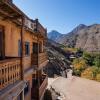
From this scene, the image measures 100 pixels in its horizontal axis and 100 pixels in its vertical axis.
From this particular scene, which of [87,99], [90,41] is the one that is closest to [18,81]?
[87,99]

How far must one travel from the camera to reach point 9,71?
28.3 feet

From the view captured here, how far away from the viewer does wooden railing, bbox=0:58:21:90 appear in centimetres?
778

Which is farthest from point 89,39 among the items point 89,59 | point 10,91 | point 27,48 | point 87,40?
point 10,91

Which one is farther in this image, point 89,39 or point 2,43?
point 89,39

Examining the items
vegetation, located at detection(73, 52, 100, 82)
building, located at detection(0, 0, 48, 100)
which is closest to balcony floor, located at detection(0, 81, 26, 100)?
building, located at detection(0, 0, 48, 100)

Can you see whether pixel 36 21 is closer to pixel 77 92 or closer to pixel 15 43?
pixel 15 43

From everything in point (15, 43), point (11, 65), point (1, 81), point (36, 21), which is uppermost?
point (36, 21)

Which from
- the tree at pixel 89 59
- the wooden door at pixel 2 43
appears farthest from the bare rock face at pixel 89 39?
the wooden door at pixel 2 43

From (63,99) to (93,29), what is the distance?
125052 millimetres

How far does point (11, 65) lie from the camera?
8719 mm

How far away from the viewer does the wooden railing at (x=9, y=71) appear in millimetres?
7784

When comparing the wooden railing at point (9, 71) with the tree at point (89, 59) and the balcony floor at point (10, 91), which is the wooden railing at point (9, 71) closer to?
the balcony floor at point (10, 91)

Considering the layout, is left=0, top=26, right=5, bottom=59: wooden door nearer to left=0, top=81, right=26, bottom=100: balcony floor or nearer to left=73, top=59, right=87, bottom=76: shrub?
left=0, top=81, right=26, bottom=100: balcony floor

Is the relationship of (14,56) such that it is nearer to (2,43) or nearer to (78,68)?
(2,43)
